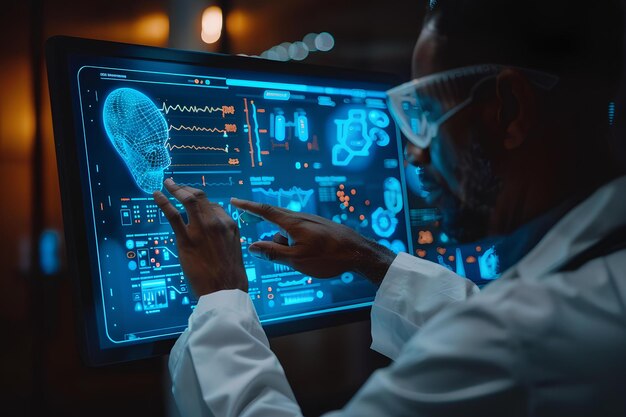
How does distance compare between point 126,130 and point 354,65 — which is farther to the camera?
point 354,65

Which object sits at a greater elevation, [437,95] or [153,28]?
[153,28]

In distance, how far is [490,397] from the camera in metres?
0.58

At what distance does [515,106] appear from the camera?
2.38 feet

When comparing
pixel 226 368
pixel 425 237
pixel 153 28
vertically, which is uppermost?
pixel 153 28

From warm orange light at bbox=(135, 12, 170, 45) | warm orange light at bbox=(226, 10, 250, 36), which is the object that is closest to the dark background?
warm orange light at bbox=(135, 12, 170, 45)

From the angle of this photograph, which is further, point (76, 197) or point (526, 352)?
point (76, 197)

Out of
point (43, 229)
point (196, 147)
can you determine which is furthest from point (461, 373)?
point (43, 229)

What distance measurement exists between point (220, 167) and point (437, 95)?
40cm

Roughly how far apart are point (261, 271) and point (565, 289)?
524mm

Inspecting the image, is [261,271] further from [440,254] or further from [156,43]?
A: [156,43]

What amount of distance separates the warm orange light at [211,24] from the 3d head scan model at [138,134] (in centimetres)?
59

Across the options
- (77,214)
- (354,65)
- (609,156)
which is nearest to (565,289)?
(609,156)

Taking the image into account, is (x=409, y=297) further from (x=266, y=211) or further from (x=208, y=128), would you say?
(x=208, y=128)

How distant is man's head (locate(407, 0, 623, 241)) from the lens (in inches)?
28.1
